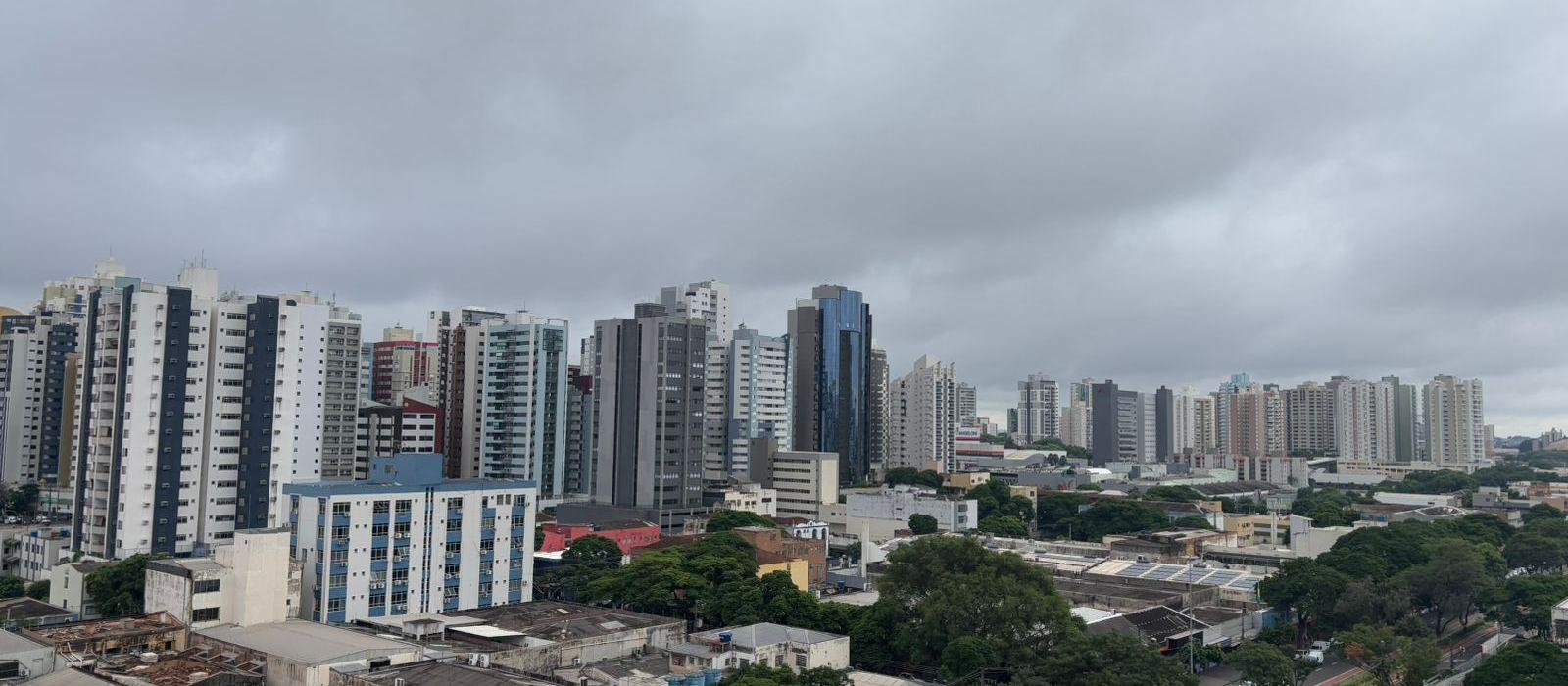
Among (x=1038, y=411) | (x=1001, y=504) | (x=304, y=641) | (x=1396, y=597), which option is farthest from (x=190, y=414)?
(x=1038, y=411)

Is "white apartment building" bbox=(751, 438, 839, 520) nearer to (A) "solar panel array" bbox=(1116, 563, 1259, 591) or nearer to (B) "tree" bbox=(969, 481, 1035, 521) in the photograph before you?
(B) "tree" bbox=(969, 481, 1035, 521)

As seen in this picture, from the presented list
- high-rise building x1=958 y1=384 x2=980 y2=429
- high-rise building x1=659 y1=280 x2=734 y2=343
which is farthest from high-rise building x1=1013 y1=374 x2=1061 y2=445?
high-rise building x1=659 y1=280 x2=734 y2=343

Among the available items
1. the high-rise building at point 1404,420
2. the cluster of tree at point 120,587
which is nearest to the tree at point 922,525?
the cluster of tree at point 120,587

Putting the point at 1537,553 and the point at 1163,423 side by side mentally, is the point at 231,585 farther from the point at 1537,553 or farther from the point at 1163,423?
the point at 1163,423

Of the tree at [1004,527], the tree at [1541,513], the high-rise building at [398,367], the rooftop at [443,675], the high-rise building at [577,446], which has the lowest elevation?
the tree at [1004,527]

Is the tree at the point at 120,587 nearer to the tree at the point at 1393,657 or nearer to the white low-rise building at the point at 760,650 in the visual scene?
the white low-rise building at the point at 760,650

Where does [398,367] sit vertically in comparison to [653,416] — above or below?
above
